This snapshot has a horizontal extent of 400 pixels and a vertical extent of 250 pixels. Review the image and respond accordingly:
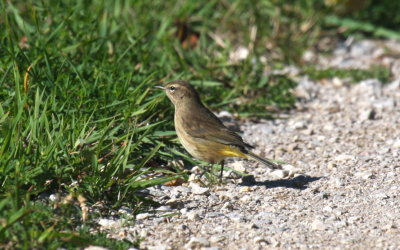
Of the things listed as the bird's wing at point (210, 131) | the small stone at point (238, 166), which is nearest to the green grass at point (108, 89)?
the bird's wing at point (210, 131)

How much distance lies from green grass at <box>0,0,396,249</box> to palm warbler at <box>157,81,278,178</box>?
0.67ft

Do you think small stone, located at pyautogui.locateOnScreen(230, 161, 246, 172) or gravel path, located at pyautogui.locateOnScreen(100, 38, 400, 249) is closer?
gravel path, located at pyautogui.locateOnScreen(100, 38, 400, 249)

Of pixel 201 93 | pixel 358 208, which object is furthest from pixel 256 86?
pixel 358 208

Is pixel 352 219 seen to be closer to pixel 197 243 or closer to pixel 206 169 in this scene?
pixel 197 243

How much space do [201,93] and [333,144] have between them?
5.04 ft

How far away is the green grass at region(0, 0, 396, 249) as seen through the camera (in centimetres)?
475

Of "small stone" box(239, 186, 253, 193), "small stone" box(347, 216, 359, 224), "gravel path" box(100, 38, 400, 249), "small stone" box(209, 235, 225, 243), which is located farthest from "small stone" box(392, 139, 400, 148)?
"small stone" box(209, 235, 225, 243)

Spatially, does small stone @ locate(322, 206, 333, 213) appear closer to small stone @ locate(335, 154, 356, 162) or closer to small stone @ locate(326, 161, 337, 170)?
Answer: small stone @ locate(326, 161, 337, 170)

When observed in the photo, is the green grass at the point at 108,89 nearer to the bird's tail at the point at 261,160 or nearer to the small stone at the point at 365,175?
the bird's tail at the point at 261,160

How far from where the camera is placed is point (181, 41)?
923 centimetres

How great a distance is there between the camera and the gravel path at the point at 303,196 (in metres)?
4.70

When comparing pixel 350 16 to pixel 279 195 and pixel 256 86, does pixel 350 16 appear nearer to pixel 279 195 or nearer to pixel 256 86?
pixel 256 86

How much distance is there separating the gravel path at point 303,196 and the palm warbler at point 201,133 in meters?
0.27

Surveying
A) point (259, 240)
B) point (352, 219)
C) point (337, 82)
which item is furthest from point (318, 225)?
point (337, 82)
